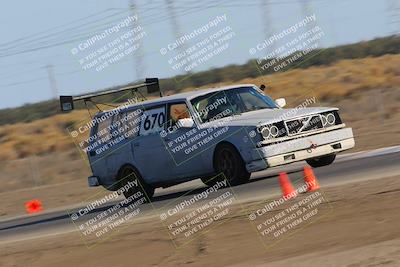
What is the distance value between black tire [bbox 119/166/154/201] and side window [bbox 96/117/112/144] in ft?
2.45

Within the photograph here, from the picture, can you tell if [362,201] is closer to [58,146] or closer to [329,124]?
[329,124]

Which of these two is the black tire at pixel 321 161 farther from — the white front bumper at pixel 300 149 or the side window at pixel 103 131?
the side window at pixel 103 131

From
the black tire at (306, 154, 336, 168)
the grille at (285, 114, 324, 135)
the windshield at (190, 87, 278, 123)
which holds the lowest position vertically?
the black tire at (306, 154, 336, 168)

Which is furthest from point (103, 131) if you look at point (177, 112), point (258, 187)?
point (258, 187)

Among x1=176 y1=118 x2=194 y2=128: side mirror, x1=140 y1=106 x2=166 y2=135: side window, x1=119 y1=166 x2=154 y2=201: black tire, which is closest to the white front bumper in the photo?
x1=176 y1=118 x2=194 y2=128: side mirror

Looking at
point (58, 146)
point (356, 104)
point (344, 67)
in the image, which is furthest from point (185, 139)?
point (344, 67)

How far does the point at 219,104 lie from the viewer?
16.3m

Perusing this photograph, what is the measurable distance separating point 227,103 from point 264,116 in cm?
90

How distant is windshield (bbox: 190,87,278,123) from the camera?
16172mm

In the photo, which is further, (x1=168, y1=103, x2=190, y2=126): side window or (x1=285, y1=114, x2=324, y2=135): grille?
(x1=168, y1=103, x2=190, y2=126): side window

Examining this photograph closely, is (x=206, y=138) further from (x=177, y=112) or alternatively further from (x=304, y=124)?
(x=304, y=124)

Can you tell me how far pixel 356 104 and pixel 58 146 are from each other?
15941 mm

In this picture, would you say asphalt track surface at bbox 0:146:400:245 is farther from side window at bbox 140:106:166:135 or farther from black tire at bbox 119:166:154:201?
side window at bbox 140:106:166:135

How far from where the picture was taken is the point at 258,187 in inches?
612
